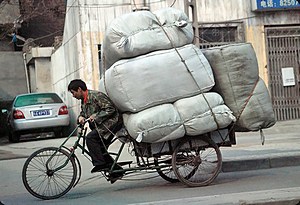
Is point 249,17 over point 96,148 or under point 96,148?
over

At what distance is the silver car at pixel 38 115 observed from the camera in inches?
598

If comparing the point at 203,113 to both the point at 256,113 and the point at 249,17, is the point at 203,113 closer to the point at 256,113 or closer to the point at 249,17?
the point at 256,113

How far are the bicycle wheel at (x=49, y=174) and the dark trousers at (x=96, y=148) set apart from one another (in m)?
0.28

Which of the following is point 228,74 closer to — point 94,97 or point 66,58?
point 94,97

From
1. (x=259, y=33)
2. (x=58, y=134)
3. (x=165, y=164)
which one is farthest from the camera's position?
(x=259, y=33)

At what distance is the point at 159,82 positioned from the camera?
686 centimetres

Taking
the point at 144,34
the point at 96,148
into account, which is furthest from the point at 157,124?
the point at 144,34

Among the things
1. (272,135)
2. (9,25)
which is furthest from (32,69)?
(272,135)

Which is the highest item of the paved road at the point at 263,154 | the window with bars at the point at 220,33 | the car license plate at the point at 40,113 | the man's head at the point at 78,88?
the window with bars at the point at 220,33

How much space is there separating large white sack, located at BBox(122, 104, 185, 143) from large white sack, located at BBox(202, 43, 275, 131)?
2.77 ft

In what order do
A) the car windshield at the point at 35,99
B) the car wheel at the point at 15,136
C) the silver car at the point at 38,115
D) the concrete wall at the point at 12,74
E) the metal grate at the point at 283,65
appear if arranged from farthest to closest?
1. the concrete wall at the point at 12,74
2. the metal grate at the point at 283,65
3. the car wheel at the point at 15,136
4. the car windshield at the point at 35,99
5. the silver car at the point at 38,115

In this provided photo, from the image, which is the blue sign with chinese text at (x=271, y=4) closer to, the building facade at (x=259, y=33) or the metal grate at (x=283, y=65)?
the building facade at (x=259, y=33)

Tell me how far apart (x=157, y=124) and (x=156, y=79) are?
56 cm

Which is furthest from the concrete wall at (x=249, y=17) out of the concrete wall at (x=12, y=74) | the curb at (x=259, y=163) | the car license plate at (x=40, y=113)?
the concrete wall at (x=12, y=74)
